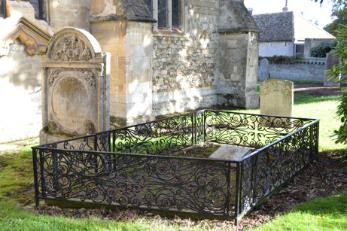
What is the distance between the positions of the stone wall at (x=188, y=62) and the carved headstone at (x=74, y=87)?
6.09m

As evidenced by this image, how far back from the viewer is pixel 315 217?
500 centimetres

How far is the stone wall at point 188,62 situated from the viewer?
14219 millimetres

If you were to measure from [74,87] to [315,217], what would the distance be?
4.97 metres

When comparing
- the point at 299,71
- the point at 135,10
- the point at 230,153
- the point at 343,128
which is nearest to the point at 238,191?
the point at 230,153

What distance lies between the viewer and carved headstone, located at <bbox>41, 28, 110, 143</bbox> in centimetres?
734

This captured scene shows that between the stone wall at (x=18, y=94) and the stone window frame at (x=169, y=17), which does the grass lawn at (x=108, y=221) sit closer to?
the stone wall at (x=18, y=94)

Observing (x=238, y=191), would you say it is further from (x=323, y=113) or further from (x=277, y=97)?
(x=323, y=113)

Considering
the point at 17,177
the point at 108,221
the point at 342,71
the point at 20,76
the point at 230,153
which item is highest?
the point at 342,71

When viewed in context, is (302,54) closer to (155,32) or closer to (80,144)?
(155,32)

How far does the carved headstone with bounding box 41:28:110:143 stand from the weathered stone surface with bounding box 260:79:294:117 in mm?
6011

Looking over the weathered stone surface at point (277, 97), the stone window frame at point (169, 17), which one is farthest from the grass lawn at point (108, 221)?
the stone window frame at point (169, 17)

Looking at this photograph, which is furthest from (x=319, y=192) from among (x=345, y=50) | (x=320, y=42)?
(x=320, y=42)

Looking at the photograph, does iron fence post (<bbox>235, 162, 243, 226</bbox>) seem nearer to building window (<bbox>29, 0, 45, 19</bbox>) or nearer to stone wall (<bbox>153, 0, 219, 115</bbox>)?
building window (<bbox>29, 0, 45, 19</bbox>)

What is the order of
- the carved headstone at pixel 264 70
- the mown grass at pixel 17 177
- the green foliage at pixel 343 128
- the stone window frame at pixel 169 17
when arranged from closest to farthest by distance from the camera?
the mown grass at pixel 17 177, the green foliage at pixel 343 128, the stone window frame at pixel 169 17, the carved headstone at pixel 264 70
